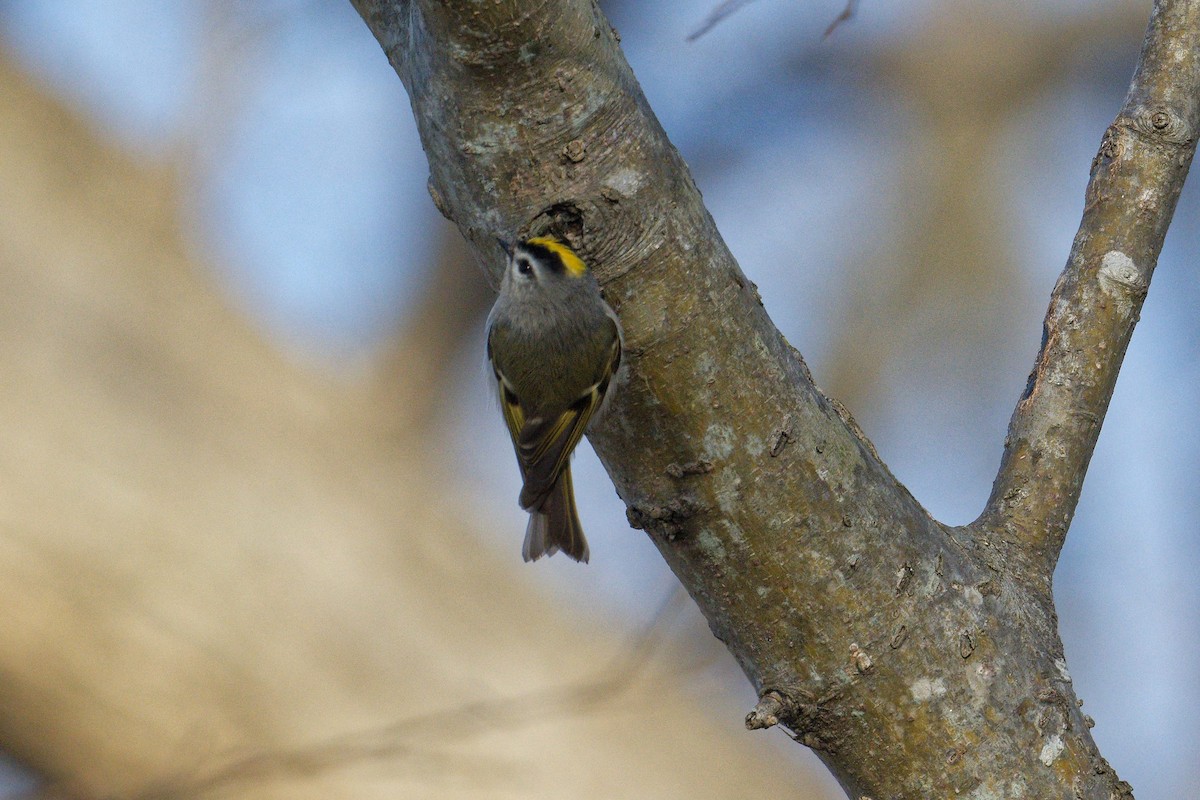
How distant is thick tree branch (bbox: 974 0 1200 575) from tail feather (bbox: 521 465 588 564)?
3.42 ft

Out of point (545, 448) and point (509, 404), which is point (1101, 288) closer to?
point (545, 448)

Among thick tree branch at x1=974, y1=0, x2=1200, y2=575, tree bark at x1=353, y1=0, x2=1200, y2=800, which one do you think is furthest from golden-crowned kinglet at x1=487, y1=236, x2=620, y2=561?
thick tree branch at x1=974, y1=0, x2=1200, y2=575

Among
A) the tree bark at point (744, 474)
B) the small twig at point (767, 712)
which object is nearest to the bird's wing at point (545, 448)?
the tree bark at point (744, 474)

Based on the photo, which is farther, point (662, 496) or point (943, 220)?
point (943, 220)

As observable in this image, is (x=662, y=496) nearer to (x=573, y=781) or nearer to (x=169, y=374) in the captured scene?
(x=573, y=781)

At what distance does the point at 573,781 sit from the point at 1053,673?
1597 mm

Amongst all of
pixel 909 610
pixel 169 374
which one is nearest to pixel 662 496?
pixel 909 610

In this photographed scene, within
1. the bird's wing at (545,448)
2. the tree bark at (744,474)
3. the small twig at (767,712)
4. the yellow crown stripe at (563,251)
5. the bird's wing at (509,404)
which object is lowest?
the small twig at (767,712)

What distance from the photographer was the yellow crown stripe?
157cm

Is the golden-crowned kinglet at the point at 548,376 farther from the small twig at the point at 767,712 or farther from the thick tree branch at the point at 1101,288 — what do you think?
the thick tree branch at the point at 1101,288

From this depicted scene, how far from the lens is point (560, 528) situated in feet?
8.68

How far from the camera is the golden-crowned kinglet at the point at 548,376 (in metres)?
2.24

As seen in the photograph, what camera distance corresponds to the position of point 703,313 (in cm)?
146

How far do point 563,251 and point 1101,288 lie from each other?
117 cm
